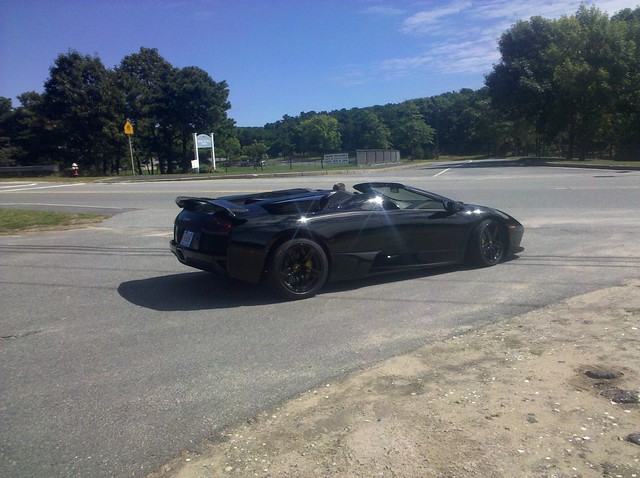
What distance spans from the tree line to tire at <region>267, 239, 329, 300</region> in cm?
4231

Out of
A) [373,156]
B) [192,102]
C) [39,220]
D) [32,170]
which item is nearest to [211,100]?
[192,102]

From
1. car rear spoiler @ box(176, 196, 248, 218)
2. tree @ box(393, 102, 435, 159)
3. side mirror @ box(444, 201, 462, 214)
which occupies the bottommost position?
side mirror @ box(444, 201, 462, 214)

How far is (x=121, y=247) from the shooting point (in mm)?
9953

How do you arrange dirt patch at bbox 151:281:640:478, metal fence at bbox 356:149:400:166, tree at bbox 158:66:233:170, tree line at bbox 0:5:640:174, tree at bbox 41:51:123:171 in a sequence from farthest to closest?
tree at bbox 158:66:233:170 < metal fence at bbox 356:149:400:166 < tree at bbox 41:51:123:171 < tree line at bbox 0:5:640:174 < dirt patch at bbox 151:281:640:478

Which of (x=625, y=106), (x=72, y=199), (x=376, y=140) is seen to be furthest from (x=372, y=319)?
(x=376, y=140)

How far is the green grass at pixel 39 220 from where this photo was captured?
1264cm

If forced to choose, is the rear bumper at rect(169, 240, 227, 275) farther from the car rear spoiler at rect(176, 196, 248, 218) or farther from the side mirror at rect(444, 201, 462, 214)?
the side mirror at rect(444, 201, 462, 214)

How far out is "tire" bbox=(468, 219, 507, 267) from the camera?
7.59 m

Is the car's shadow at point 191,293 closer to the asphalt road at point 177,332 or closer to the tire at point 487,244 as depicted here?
the asphalt road at point 177,332

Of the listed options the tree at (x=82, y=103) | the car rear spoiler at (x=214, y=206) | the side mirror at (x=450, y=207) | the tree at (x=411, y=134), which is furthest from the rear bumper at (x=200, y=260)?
the tree at (x=411, y=134)

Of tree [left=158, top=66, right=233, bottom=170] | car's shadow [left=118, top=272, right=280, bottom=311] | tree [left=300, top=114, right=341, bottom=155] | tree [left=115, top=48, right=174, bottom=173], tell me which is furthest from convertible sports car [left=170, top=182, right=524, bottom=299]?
tree [left=300, top=114, right=341, bottom=155]

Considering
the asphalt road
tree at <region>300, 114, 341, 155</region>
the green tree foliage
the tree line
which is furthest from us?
tree at <region>300, 114, 341, 155</region>

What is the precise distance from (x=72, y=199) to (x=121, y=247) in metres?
12.4

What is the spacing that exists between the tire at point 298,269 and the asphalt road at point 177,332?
175mm
